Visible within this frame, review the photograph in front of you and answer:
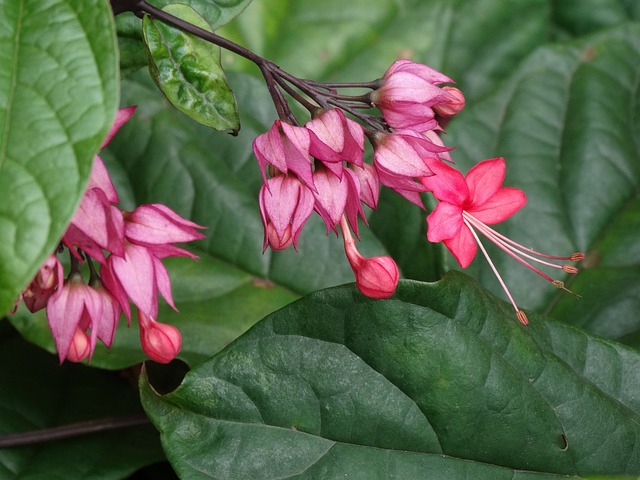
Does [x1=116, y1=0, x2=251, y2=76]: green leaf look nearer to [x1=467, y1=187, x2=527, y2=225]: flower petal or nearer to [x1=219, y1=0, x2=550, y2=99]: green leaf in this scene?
[x1=467, y1=187, x2=527, y2=225]: flower petal

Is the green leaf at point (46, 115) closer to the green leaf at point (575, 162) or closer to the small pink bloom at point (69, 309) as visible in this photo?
the small pink bloom at point (69, 309)

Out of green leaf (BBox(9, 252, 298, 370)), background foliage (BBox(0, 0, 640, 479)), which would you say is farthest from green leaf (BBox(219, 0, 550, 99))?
green leaf (BBox(9, 252, 298, 370))

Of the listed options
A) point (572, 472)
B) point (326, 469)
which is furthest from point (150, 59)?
point (572, 472)

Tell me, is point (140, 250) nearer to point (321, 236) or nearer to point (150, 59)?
point (150, 59)

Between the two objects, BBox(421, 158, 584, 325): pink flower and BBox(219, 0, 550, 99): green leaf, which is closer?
BBox(421, 158, 584, 325): pink flower

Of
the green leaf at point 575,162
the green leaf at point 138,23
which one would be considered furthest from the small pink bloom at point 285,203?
the green leaf at point 575,162

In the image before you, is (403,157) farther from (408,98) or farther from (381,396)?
(381,396)

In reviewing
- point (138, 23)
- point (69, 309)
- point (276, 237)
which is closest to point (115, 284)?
point (69, 309)
